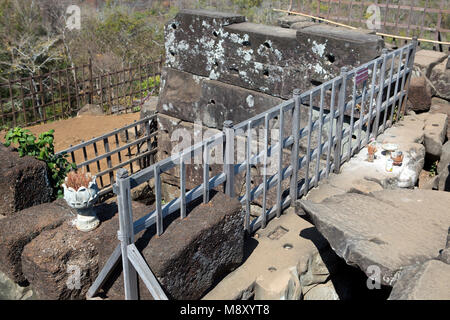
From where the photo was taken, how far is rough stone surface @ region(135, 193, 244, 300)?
9.64ft

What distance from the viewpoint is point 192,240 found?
9.94ft

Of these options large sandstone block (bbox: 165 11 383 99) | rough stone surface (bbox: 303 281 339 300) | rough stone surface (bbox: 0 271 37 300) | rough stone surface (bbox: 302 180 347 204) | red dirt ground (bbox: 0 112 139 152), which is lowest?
red dirt ground (bbox: 0 112 139 152)

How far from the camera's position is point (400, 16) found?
1617 cm

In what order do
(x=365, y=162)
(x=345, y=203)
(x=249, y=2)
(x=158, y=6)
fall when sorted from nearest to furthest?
(x=345, y=203), (x=365, y=162), (x=249, y=2), (x=158, y=6)

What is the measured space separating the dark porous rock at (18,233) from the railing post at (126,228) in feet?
3.23

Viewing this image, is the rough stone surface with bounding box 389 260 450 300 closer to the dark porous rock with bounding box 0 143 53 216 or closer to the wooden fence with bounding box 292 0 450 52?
the dark porous rock with bounding box 0 143 53 216

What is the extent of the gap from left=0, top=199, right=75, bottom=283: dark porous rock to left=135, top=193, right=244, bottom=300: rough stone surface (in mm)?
1061

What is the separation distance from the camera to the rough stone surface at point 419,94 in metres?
6.21

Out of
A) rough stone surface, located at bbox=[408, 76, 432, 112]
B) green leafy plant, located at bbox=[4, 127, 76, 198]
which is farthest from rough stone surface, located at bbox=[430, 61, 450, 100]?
green leafy plant, located at bbox=[4, 127, 76, 198]

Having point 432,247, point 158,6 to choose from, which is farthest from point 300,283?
point 158,6

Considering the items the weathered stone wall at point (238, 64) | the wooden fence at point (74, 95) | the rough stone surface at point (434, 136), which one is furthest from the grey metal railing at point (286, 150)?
the wooden fence at point (74, 95)

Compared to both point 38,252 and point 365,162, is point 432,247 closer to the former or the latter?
point 365,162

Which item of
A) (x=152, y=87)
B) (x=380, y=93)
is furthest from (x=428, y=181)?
(x=152, y=87)

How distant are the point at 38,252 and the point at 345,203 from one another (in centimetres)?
230
